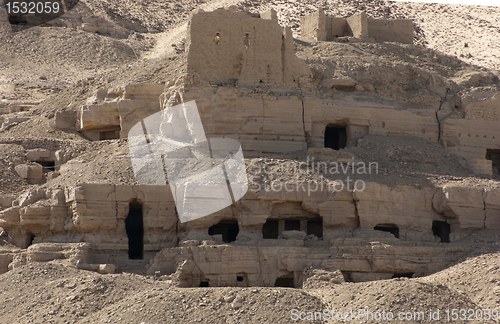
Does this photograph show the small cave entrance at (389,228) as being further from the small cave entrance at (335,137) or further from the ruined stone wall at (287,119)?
the small cave entrance at (335,137)

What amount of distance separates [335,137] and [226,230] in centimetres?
649

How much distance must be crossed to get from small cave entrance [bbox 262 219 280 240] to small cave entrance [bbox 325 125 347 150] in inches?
202

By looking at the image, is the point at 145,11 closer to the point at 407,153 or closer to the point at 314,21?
the point at 314,21

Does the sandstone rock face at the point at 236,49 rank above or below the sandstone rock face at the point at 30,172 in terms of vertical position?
above

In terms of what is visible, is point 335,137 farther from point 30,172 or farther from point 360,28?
point 30,172

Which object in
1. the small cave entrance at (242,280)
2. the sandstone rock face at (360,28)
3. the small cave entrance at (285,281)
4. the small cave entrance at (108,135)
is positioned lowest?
the small cave entrance at (285,281)

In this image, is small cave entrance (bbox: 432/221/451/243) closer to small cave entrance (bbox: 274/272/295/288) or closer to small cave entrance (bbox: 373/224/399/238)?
small cave entrance (bbox: 373/224/399/238)

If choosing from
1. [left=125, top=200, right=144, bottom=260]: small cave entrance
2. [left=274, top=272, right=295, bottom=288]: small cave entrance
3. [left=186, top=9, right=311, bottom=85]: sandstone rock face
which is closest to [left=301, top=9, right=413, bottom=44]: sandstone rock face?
[left=186, top=9, right=311, bottom=85]: sandstone rock face

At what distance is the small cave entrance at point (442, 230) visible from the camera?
87.6 ft

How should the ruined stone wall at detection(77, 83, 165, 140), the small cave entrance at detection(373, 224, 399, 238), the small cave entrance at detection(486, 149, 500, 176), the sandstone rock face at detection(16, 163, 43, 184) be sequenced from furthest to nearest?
the small cave entrance at detection(486, 149, 500, 176) → the ruined stone wall at detection(77, 83, 165, 140) → the sandstone rock face at detection(16, 163, 43, 184) → the small cave entrance at detection(373, 224, 399, 238)

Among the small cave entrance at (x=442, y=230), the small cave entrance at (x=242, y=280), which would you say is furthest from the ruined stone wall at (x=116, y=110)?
the small cave entrance at (x=442, y=230)

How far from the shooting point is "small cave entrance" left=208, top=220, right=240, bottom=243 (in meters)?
26.7

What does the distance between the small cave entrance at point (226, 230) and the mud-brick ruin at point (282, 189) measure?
46 mm

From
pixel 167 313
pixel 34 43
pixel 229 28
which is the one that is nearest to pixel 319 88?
pixel 229 28
